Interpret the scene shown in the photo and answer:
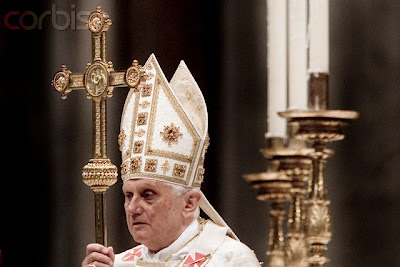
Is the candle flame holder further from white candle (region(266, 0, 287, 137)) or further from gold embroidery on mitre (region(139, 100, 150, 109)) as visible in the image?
gold embroidery on mitre (region(139, 100, 150, 109))

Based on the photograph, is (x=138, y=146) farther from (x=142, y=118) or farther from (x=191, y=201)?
(x=191, y=201)

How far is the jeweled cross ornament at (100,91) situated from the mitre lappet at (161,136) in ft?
0.57

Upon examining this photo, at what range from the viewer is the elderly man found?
4.93 m

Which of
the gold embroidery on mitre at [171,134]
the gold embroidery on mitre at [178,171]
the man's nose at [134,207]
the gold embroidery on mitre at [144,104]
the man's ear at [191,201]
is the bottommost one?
the man's nose at [134,207]

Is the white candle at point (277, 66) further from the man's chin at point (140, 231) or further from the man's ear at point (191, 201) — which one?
the man's chin at point (140, 231)

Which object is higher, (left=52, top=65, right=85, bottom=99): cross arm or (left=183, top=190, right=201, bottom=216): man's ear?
(left=52, top=65, right=85, bottom=99): cross arm

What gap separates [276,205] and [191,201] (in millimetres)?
603

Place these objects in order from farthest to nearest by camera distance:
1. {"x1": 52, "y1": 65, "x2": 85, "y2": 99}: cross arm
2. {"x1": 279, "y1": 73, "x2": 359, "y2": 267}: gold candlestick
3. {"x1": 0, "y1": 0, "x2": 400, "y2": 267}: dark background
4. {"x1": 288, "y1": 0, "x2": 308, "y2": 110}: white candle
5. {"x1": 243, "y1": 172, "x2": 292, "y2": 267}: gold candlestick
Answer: {"x1": 0, "y1": 0, "x2": 400, "y2": 267}: dark background
{"x1": 243, "y1": 172, "x2": 292, "y2": 267}: gold candlestick
{"x1": 288, "y1": 0, "x2": 308, "y2": 110}: white candle
{"x1": 279, "y1": 73, "x2": 359, "y2": 267}: gold candlestick
{"x1": 52, "y1": 65, "x2": 85, "y2": 99}: cross arm

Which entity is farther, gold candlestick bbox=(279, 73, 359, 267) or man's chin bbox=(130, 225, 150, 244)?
gold candlestick bbox=(279, 73, 359, 267)

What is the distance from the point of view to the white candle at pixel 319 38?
5.15 m

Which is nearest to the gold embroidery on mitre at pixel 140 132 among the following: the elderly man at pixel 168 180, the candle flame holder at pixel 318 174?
the elderly man at pixel 168 180

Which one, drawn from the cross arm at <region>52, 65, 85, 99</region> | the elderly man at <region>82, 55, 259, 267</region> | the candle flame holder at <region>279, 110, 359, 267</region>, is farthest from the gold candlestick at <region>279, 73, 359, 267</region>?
the cross arm at <region>52, 65, 85, 99</region>

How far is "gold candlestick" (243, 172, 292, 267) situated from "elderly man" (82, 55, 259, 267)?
0.40 metres

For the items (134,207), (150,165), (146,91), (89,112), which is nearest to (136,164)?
(150,165)
